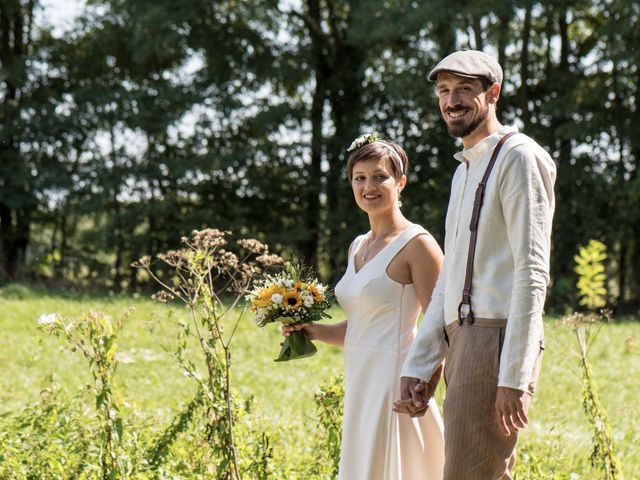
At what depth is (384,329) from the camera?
3.39 metres

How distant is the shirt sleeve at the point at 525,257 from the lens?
256 centimetres

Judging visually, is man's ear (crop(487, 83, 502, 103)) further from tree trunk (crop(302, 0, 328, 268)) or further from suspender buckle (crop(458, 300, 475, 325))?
tree trunk (crop(302, 0, 328, 268))

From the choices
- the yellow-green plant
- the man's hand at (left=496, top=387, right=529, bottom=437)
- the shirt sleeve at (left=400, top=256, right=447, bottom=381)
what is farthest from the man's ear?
the yellow-green plant

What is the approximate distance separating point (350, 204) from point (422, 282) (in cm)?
1476

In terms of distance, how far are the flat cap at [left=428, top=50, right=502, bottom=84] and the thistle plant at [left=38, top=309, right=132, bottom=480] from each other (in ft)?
5.57

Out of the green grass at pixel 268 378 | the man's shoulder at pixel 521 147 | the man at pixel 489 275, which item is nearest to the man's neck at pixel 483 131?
the man at pixel 489 275

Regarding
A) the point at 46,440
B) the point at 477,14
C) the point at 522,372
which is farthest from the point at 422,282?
the point at 477,14

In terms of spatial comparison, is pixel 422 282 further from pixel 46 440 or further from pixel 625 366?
pixel 625 366

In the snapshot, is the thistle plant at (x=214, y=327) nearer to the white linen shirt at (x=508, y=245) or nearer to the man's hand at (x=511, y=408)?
the white linen shirt at (x=508, y=245)

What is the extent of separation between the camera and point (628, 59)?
15.0 m

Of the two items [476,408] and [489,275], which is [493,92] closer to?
[489,275]

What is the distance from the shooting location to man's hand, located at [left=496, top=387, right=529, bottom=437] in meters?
2.56

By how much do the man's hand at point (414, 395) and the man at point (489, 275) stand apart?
0.64 feet

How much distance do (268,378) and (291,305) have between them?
16.1ft
